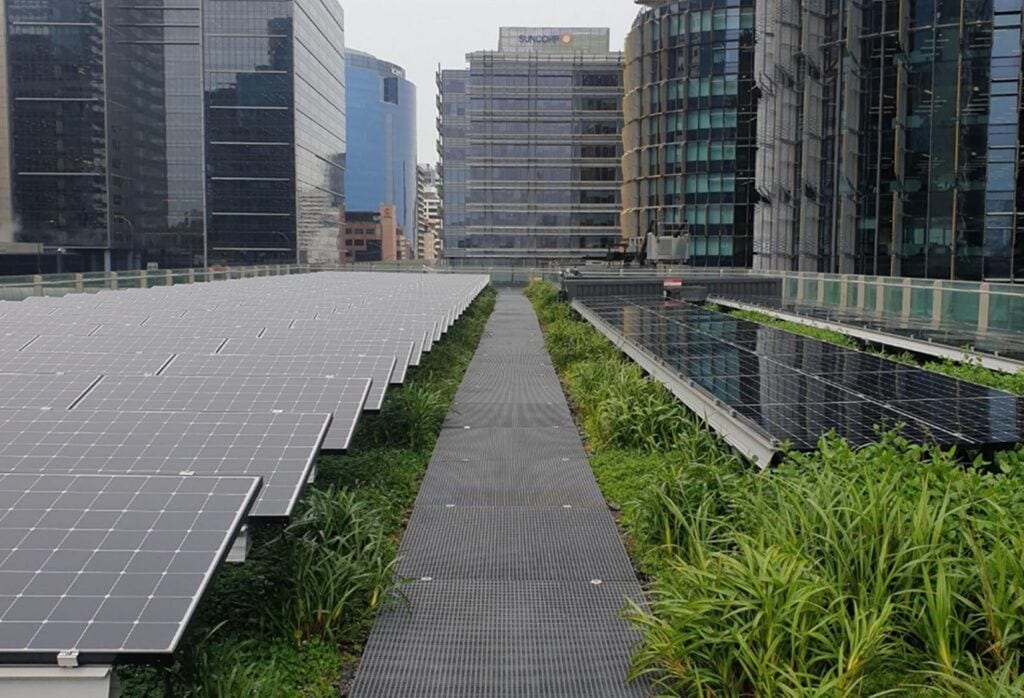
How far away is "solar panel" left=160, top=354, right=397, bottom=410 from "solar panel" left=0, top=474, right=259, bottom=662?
4852 millimetres

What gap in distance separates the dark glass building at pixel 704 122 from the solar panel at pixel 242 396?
69.2m

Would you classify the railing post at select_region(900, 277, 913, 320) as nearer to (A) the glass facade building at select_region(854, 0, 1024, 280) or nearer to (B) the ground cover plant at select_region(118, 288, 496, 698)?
(B) the ground cover plant at select_region(118, 288, 496, 698)

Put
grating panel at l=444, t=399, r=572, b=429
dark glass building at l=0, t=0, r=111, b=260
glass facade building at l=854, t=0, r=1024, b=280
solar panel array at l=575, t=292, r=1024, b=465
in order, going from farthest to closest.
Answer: dark glass building at l=0, t=0, r=111, b=260 → glass facade building at l=854, t=0, r=1024, b=280 → grating panel at l=444, t=399, r=572, b=429 → solar panel array at l=575, t=292, r=1024, b=465

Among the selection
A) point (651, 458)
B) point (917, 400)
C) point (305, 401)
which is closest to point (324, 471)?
point (305, 401)

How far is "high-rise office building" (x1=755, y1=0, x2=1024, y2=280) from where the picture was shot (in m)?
43.2

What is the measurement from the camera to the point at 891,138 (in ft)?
166

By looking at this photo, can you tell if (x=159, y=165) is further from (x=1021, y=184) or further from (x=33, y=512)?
(x=33, y=512)

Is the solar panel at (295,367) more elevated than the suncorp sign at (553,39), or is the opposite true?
the suncorp sign at (553,39)

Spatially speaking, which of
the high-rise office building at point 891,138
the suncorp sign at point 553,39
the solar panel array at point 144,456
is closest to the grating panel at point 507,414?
the solar panel array at point 144,456

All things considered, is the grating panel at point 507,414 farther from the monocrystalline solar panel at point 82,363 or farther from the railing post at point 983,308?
the railing post at point 983,308

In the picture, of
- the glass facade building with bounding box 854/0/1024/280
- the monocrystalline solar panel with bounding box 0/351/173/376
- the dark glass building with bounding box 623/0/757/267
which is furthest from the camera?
the dark glass building with bounding box 623/0/757/267

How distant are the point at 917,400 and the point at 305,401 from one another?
632 centimetres

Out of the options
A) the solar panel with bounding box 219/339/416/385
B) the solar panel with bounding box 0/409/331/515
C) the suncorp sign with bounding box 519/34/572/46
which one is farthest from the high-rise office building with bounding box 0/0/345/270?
the solar panel with bounding box 0/409/331/515

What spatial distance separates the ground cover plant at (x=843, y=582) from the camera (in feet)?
17.7
